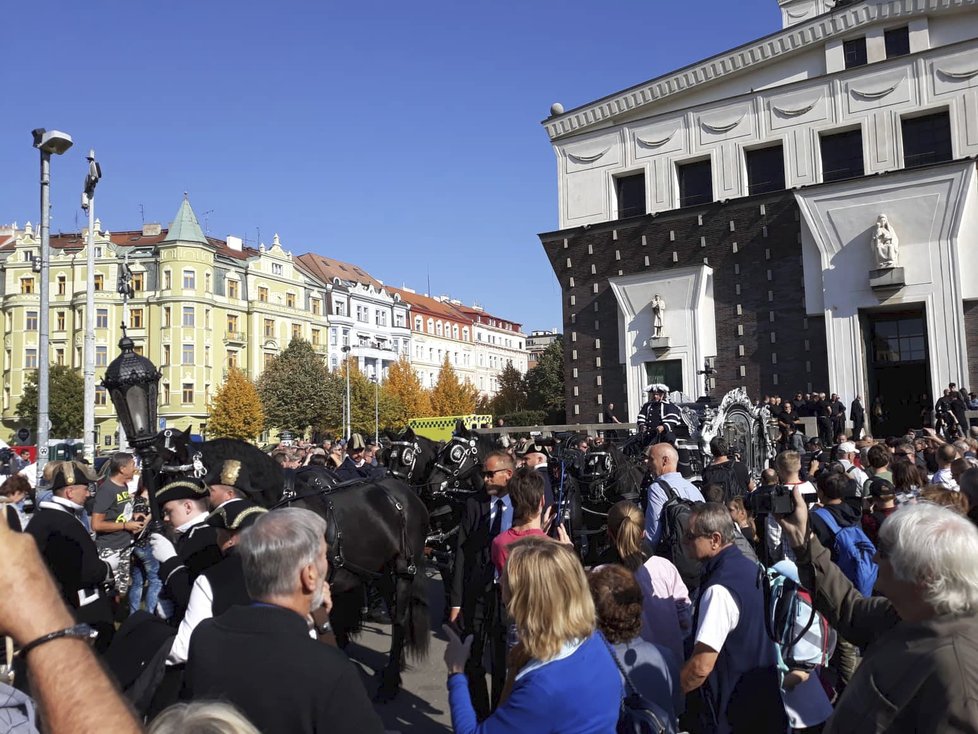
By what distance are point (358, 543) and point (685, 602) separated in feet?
11.3

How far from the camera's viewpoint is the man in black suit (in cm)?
529

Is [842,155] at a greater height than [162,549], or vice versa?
[842,155]

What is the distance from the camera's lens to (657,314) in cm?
3142

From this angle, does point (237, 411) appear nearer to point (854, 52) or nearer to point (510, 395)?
point (510, 395)

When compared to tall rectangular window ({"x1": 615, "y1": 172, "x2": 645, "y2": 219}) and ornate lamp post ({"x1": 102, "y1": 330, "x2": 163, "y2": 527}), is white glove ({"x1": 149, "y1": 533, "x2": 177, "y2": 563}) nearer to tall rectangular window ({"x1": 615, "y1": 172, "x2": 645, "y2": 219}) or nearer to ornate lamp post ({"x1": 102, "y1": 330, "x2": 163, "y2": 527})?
ornate lamp post ({"x1": 102, "y1": 330, "x2": 163, "y2": 527})

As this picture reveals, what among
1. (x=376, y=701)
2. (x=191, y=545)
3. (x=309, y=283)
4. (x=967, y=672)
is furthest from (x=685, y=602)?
(x=309, y=283)

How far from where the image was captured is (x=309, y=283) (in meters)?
75.9

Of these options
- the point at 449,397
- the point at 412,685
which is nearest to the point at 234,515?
the point at 412,685

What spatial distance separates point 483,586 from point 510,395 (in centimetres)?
7092

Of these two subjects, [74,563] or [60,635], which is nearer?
[60,635]

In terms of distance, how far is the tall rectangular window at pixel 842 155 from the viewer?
28938mm

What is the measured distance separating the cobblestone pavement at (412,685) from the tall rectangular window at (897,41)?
96.1 ft

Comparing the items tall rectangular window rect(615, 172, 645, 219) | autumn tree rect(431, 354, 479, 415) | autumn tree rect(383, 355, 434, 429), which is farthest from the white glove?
Answer: autumn tree rect(431, 354, 479, 415)

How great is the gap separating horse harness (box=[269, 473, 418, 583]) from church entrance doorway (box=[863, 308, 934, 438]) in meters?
24.7
